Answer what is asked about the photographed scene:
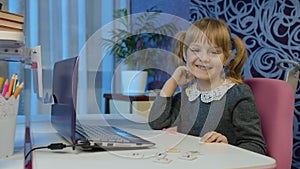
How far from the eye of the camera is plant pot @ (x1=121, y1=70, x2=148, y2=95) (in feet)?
6.97

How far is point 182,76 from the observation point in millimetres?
1199

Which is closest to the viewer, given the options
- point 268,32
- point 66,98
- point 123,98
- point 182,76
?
point 66,98

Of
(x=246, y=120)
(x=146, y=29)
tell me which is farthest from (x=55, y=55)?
(x=246, y=120)

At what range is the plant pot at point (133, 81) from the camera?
6.97 feet

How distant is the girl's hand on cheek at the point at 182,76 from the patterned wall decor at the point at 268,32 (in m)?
1.23

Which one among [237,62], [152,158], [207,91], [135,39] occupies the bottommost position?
[152,158]

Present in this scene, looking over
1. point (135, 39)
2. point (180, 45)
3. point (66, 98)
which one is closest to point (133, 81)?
point (135, 39)

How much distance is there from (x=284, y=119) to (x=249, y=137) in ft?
0.38

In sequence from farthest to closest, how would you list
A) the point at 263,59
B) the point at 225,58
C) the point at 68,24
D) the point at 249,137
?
the point at 68,24 → the point at 263,59 → the point at 225,58 → the point at 249,137

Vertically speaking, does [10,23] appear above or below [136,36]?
below

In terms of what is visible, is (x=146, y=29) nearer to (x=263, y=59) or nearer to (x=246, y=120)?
(x=263, y=59)

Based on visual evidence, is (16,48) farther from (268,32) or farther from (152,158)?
(268,32)

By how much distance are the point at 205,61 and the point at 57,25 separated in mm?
1651

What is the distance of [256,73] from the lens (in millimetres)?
2342
